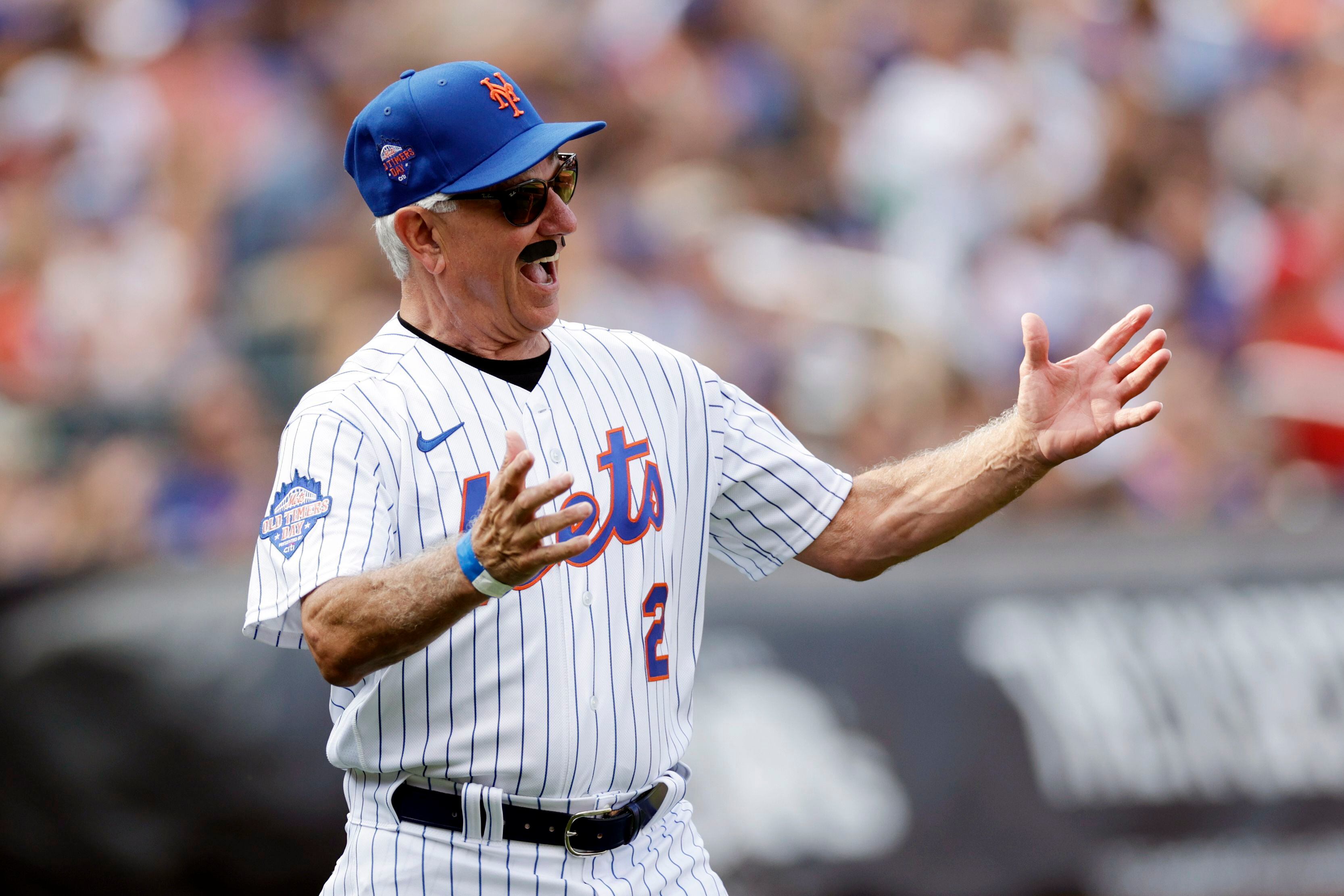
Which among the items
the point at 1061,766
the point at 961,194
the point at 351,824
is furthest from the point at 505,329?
the point at 961,194

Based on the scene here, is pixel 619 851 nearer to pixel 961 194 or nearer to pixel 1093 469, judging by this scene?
pixel 1093 469

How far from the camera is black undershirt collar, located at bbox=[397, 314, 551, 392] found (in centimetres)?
270

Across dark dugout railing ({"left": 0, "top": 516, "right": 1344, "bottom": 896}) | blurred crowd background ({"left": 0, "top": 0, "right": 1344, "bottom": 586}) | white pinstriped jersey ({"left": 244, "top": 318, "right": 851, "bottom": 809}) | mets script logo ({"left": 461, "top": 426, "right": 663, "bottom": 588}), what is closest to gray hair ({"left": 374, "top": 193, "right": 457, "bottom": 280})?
white pinstriped jersey ({"left": 244, "top": 318, "right": 851, "bottom": 809})

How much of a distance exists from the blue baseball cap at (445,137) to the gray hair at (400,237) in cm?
2

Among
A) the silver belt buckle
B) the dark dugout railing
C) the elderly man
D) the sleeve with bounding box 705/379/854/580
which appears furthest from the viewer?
the dark dugout railing

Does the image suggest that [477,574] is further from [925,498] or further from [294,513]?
[925,498]

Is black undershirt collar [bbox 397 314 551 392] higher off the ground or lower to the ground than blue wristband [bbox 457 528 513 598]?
higher

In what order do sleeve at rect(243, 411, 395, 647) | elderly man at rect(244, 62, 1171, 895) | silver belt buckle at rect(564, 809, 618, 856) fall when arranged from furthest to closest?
1. silver belt buckle at rect(564, 809, 618, 856)
2. elderly man at rect(244, 62, 1171, 895)
3. sleeve at rect(243, 411, 395, 647)

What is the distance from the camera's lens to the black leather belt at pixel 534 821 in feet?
8.37

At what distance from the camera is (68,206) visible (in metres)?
6.91

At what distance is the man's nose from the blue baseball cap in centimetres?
11

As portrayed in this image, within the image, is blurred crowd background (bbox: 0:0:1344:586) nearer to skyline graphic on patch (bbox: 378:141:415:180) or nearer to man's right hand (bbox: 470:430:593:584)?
skyline graphic on patch (bbox: 378:141:415:180)

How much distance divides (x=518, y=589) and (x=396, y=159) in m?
0.81

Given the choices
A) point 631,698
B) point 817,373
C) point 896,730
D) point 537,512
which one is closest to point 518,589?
point 537,512
